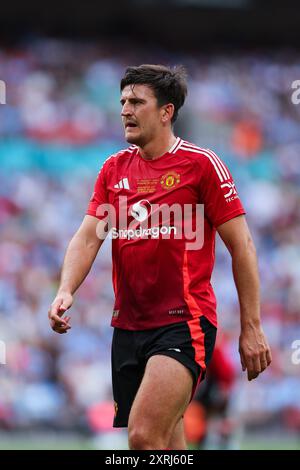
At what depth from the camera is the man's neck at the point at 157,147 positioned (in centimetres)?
568

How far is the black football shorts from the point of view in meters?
5.29

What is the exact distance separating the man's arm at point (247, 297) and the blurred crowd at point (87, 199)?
21.5 feet

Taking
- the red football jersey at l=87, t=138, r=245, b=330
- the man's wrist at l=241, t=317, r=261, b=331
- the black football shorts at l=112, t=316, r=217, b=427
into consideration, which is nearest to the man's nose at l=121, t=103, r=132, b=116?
the red football jersey at l=87, t=138, r=245, b=330

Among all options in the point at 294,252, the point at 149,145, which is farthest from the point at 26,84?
the point at 149,145

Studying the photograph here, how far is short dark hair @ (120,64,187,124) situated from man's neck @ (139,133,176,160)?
18 cm

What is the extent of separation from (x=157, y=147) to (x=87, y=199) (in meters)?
9.96

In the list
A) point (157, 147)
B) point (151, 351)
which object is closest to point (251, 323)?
point (151, 351)

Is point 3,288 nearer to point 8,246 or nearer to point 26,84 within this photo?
point 8,246

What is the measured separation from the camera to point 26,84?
17.3 meters

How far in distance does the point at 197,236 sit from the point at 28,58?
1304 cm

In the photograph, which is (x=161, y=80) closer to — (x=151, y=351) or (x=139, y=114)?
(x=139, y=114)

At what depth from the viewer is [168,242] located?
5.44 m

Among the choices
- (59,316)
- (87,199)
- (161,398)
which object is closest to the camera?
(161,398)
